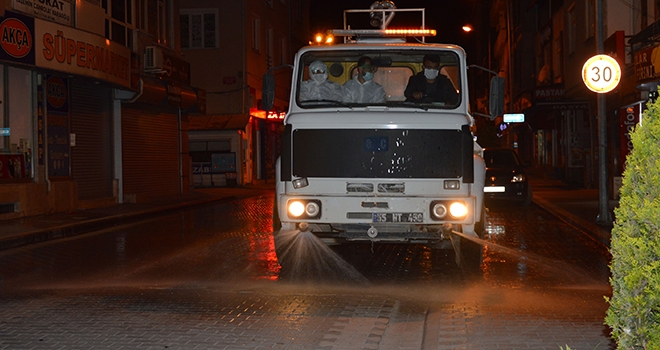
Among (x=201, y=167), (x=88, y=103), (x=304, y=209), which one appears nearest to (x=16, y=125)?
(x=88, y=103)

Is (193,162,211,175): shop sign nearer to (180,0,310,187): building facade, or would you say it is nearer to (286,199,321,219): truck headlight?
(180,0,310,187): building facade

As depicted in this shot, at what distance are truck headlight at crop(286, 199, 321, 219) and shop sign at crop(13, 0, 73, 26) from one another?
1007cm

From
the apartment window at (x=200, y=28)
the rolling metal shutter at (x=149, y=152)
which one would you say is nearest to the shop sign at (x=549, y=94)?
the rolling metal shutter at (x=149, y=152)

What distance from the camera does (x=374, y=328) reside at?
648 centimetres

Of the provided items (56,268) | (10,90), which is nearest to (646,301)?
(56,268)

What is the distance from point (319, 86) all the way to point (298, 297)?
10.2 ft

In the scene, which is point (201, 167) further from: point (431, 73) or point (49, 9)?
point (431, 73)

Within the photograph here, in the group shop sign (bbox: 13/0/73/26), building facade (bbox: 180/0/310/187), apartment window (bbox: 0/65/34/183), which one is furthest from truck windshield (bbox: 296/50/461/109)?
building facade (bbox: 180/0/310/187)

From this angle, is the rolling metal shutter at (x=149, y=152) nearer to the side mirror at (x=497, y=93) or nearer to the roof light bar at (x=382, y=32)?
the roof light bar at (x=382, y=32)

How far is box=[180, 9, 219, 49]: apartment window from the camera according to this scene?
118 feet

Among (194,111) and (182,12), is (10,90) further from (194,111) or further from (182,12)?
(182,12)

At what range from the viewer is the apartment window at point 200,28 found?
118 feet

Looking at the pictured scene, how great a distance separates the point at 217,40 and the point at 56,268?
26.4m

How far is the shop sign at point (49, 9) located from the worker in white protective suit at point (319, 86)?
903 cm
